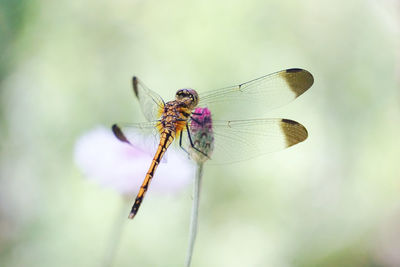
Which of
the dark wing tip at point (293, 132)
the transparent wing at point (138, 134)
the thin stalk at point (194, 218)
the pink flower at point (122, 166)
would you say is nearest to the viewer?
the thin stalk at point (194, 218)

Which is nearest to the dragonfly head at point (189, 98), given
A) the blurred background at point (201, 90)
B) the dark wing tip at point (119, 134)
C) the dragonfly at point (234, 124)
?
the dragonfly at point (234, 124)

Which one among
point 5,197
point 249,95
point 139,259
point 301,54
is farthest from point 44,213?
point 301,54

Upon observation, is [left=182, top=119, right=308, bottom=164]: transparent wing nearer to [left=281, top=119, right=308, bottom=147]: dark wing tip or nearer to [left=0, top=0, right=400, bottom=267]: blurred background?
[left=281, top=119, right=308, bottom=147]: dark wing tip

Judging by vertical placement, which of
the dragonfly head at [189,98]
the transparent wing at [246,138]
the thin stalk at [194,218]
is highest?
the dragonfly head at [189,98]

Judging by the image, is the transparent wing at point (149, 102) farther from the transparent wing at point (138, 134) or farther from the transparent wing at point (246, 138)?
the transparent wing at point (246, 138)

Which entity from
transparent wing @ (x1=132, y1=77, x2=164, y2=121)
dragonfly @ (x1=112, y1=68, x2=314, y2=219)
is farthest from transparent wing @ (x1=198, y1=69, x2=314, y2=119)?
transparent wing @ (x1=132, y1=77, x2=164, y2=121)

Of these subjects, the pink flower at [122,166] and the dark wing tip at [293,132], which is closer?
the dark wing tip at [293,132]

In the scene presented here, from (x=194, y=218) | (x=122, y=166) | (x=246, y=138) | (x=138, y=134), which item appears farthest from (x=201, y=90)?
(x=194, y=218)
